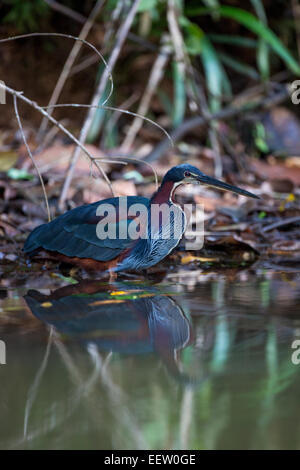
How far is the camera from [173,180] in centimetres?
385

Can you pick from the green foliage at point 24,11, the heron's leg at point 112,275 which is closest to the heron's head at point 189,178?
the heron's leg at point 112,275

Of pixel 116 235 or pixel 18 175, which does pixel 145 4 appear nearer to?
pixel 18 175

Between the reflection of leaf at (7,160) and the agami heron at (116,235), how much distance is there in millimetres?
1605

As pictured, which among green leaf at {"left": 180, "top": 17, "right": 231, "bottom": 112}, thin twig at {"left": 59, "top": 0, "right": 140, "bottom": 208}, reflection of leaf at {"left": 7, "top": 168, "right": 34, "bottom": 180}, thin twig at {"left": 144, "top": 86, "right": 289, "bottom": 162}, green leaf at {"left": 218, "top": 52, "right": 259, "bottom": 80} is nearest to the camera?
thin twig at {"left": 59, "top": 0, "right": 140, "bottom": 208}

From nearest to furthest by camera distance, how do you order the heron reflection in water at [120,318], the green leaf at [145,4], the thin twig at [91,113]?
the heron reflection in water at [120,318]
the thin twig at [91,113]
the green leaf at [145,4]

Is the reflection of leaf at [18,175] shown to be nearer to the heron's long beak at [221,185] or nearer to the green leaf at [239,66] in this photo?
the heron's long beak at [221,185]

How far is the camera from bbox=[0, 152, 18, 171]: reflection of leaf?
5357 millimetres

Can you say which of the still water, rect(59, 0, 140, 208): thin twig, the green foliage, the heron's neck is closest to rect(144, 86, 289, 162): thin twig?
rect(59, 0, 140, 208): thin twig

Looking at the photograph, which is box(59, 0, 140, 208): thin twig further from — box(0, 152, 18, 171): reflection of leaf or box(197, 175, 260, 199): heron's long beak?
box(197, 175, 260, 199): heron's long beak

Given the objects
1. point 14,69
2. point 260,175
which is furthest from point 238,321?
point 14,69

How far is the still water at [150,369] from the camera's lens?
1.59 m

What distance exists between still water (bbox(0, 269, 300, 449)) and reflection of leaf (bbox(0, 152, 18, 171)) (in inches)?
92.2

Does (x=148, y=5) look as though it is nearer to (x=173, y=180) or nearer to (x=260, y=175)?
(x=260, y=175)

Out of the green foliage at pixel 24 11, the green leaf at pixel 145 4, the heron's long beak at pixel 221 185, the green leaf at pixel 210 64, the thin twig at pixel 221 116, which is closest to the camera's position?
the heron's long beak at pixel 221 185
